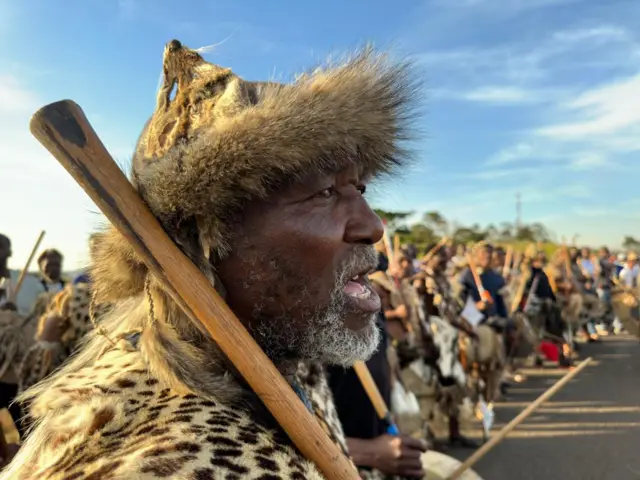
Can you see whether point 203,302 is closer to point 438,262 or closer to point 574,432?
point 438,262

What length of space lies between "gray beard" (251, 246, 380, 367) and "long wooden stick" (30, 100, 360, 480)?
0.24 m

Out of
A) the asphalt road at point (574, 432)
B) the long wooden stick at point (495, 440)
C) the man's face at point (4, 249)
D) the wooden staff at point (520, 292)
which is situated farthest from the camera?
the wooden staff at point (520, 292)

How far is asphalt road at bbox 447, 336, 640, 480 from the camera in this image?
5.85 meters

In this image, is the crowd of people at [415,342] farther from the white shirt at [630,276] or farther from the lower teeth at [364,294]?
the white shirt at [630,276]

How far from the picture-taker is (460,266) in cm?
963

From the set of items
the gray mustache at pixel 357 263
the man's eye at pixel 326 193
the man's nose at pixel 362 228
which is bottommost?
the gray mustache at pixel 357 263

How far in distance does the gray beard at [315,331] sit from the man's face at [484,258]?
7821 mm

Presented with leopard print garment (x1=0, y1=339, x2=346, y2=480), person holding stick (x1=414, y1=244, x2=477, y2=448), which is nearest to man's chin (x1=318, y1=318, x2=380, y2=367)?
leopard print garment (x1=0, y1=339, x2=346, y2=480)

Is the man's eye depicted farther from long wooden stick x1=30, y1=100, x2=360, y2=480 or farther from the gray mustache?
long wooden stick x1=30, y1=100, x2=360, y2=480

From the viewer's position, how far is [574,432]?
7168 mm

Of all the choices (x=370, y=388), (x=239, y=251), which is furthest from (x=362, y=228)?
(x=370, y=388)

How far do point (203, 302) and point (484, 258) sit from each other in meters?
8.31

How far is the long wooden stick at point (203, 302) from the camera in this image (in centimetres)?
115

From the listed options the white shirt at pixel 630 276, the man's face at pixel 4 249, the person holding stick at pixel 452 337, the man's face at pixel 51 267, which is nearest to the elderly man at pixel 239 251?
the man's face at pixel 4 249
